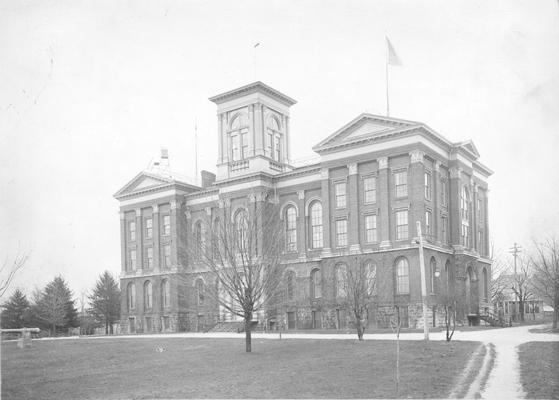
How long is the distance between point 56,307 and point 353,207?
37987 mm

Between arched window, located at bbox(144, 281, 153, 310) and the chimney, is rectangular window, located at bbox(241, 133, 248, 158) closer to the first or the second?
the chimney

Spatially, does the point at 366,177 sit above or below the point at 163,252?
above

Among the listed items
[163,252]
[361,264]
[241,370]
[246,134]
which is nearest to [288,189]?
[246,134]

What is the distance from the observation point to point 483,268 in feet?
187

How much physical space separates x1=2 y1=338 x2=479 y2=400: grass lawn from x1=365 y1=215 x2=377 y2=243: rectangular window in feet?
62.1

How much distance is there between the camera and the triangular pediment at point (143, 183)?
63.9 metres

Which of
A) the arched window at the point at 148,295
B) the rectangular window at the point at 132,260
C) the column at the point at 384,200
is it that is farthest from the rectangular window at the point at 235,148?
the rectangular window at the point at 132,260

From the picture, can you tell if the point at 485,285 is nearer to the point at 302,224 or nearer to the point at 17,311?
the point at 302,224

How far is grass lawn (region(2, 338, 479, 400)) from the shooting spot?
1716cm

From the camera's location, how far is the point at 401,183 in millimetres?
47188

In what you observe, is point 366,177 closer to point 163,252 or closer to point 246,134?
point 246,134

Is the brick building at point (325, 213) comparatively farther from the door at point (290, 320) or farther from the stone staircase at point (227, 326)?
the stone staircase at point (227, 326)

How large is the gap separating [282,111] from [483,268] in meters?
25.6

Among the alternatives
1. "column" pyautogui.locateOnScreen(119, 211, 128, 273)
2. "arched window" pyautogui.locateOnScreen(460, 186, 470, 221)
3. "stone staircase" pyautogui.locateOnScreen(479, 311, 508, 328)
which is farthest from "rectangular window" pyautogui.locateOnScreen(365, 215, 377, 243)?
"column" pyautogui.locateOnScreen(119, 211, 128, 273)
